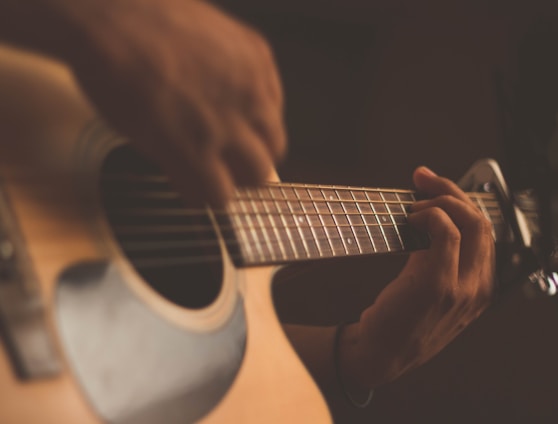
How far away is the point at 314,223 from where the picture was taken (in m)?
0.55

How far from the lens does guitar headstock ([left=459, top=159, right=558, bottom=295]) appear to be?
885 mm

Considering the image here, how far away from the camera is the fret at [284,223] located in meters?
0.51

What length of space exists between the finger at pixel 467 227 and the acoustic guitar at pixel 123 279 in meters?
0.23

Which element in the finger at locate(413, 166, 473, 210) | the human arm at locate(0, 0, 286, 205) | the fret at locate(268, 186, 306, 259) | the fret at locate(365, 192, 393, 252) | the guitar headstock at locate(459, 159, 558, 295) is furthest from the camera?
the guitar headstock at locate(459, 159, 558, 295)

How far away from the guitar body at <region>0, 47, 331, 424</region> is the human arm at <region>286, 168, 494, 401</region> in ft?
0.95

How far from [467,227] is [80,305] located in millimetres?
552

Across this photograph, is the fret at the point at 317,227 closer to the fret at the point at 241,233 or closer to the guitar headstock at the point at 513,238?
the fret at the point at 241,233

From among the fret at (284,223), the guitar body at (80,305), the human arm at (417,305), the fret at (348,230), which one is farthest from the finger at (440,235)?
the guitar body at (80,305)

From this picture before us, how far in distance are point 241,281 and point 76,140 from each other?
0.19 metres

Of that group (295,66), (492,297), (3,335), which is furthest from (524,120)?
(3,335)

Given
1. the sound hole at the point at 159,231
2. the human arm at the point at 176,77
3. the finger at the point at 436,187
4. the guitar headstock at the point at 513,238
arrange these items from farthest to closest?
the guitar headstock at the point at 513,238, the finger at the point at 436,187, the sound hole at the point at 159,231, the human arm at the point at 176,77

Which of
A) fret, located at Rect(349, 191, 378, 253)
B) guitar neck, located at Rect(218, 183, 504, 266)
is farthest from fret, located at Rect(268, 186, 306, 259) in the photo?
fret, located at Rect(349, 191, 378, 253)

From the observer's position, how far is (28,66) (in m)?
0.36

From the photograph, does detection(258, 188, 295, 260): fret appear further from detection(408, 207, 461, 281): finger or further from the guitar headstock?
the guitar headstock
